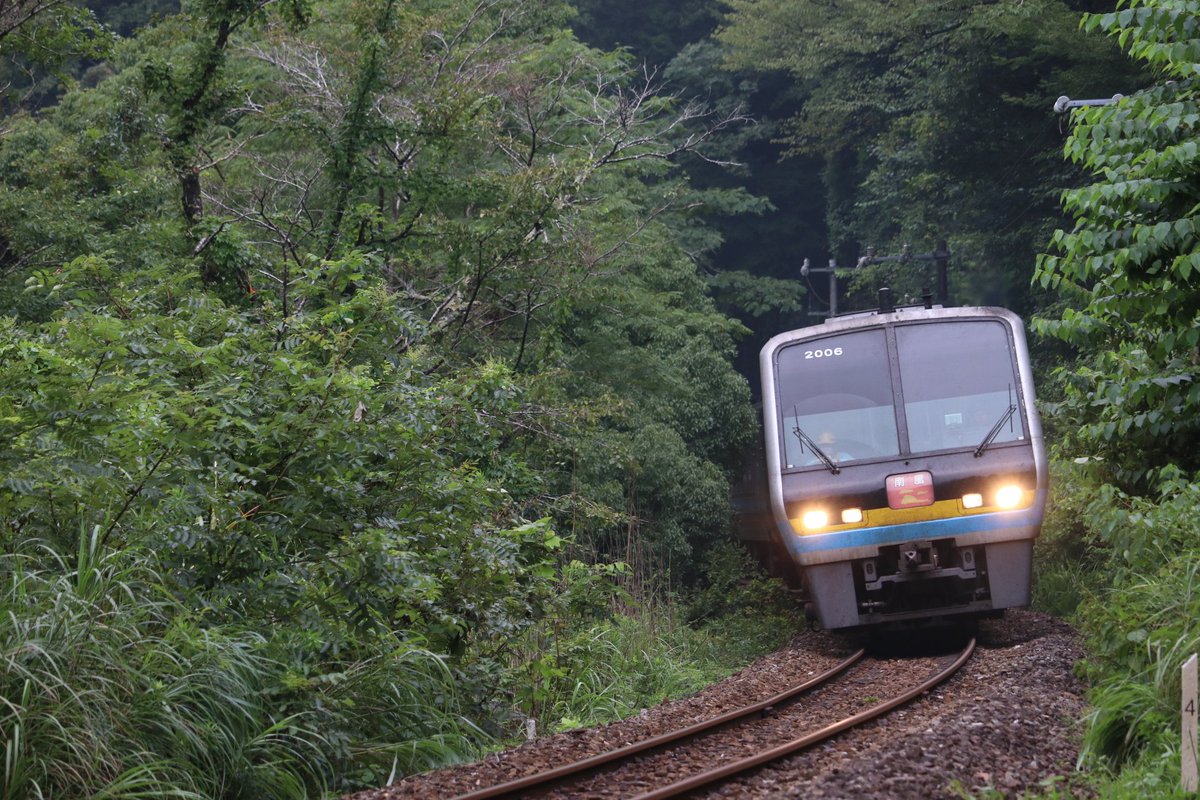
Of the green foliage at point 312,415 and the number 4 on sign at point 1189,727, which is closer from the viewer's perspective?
the number 4 on sign at point 1189,727

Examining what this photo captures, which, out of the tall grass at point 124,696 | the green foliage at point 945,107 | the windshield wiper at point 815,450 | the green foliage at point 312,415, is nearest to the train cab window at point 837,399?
the windshield wiper at point 815,450

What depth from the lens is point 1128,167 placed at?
761cm

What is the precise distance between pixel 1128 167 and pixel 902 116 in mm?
21619

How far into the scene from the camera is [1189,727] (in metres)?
4.73

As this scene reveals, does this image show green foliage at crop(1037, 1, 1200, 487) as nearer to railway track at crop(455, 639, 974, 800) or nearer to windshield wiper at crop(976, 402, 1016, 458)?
windshield wiper at crop(976, 402, 1016, 458)

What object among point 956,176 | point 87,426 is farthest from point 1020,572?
point 956,176

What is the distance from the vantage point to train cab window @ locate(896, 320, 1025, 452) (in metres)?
10.0

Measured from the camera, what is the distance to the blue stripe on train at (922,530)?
9695 mm

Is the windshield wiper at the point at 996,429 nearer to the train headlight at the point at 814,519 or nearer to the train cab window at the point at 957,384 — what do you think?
the train cab window at the point at 957,384

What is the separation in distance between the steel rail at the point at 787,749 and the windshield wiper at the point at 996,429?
1.78m

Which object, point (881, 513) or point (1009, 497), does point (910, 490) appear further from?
point (1009, 497)

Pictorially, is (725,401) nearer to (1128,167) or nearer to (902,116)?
(902,116)

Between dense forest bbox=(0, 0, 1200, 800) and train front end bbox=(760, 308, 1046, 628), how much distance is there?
729 millimetres

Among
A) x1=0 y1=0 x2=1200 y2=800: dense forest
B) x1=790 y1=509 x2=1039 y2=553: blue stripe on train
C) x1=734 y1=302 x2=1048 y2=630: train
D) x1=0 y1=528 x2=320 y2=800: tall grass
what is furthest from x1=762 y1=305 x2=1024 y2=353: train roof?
x1=0 y1=528 x2=320 y2=800: tall grass
